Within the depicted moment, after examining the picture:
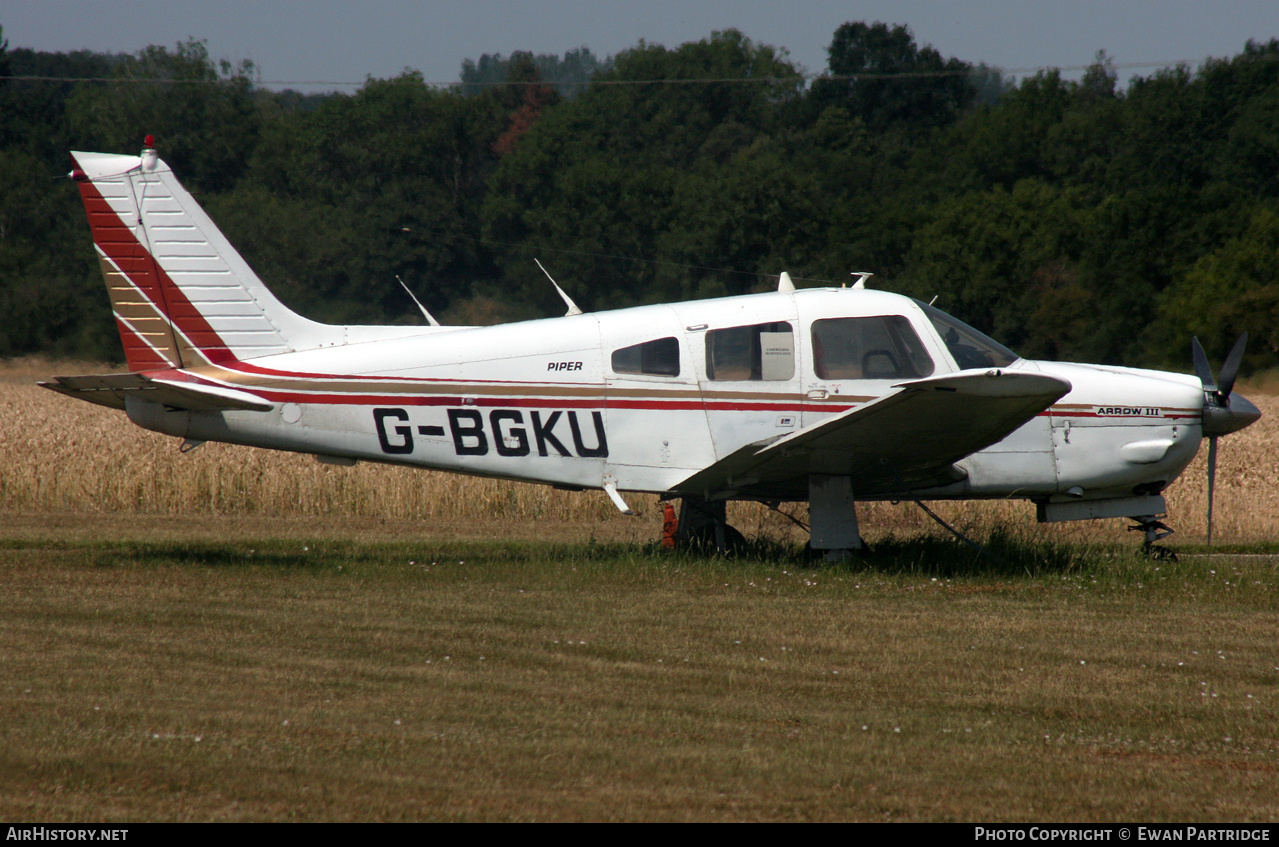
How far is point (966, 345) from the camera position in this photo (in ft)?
33.3

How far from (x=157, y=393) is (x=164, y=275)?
1.04 meters

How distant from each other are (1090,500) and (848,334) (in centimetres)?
268

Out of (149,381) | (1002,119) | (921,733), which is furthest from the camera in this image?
(1002,119)

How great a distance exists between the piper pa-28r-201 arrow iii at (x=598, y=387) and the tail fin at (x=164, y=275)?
2 centimetres

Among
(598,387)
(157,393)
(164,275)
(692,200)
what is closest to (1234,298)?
(692,200)

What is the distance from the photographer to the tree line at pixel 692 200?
39.5 meters

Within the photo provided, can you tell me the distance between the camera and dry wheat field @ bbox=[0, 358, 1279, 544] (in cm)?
1428

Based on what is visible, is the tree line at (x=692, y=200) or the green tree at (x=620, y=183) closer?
the tree line at (x=692, y=200)

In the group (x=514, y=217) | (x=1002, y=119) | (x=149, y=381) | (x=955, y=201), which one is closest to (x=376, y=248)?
(x=514, y=217)

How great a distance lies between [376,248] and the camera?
49.8 metres

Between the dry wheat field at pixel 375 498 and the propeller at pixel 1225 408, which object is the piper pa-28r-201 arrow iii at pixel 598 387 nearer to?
the propeller at pixel 1225 408

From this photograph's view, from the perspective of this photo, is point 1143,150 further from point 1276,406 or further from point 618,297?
point 1276,406

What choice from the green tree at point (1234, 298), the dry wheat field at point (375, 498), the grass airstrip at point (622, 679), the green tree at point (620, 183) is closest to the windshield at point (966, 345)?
the grass airstrip at point (622, 679)

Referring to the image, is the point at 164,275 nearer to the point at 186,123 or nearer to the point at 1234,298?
the point at 1234,298
